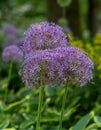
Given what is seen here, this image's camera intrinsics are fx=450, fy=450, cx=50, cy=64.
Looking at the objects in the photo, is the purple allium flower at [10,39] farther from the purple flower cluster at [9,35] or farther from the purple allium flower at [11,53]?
the purple allium flower at [11,53]

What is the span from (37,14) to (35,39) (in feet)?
33.6

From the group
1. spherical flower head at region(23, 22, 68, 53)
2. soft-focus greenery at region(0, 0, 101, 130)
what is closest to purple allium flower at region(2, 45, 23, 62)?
soft-focus greenery at region(0, 0, 101, 130)

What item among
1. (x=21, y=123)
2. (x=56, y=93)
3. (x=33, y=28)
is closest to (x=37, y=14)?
(x=56, y=93)

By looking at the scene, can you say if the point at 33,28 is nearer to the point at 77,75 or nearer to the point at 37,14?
the point at 77,75

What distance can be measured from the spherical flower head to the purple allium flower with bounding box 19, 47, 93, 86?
9 centimetres

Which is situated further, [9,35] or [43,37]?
[9,35]

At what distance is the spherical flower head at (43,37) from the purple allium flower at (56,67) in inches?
3.4

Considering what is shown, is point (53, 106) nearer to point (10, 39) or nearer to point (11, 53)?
point (11, 53)

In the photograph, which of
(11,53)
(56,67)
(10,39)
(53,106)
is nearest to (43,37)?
(56,67)

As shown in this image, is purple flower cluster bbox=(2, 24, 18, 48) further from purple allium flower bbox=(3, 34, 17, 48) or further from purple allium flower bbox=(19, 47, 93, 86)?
purple allium flower bbox=(19, 47, 93, 86)

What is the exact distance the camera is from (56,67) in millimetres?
2230

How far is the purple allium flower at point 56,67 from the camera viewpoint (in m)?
2.24

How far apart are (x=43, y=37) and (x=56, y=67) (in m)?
0.24

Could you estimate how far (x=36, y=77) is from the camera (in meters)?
2.26
